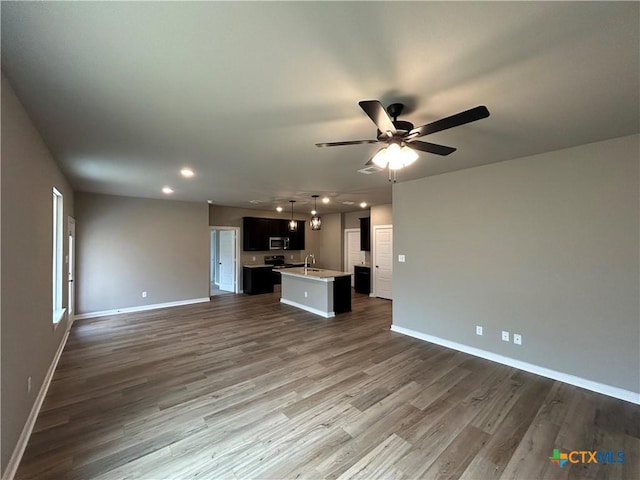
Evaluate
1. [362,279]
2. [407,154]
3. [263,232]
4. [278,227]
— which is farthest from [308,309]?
[407,154]

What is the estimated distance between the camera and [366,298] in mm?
7527

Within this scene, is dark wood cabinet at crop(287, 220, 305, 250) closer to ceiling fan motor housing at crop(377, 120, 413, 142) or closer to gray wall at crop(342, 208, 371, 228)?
gray wall at crop(342, 208, 371, 228)

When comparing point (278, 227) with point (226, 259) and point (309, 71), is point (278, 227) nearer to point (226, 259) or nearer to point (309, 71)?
point (226, 259)

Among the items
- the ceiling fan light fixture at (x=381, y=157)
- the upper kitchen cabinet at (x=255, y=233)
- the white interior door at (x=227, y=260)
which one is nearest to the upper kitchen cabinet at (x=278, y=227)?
the upper kitchen cabinet at (x=255, y=233)

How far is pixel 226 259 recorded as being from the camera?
29.1 feet

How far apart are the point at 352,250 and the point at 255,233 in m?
3.14

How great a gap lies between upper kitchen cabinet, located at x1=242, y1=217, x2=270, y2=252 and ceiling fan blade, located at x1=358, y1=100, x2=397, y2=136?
22.4ft

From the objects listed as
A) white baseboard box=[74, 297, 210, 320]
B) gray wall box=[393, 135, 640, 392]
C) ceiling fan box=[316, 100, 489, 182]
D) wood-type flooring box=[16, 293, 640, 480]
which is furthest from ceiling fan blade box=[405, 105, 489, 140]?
white baseboard box=[74, 297, 210, 320]

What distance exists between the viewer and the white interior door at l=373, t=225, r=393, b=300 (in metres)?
7.41

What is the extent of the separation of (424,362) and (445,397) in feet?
2.61

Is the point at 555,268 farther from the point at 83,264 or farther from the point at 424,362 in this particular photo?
the point at 83,264

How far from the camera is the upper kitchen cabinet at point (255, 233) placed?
8.33 m

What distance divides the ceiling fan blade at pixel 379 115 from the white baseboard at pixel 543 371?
327 centimetres

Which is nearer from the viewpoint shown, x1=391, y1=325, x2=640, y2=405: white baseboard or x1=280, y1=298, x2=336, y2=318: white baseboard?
x1=391, y1=325, x2=640, y2=405: white baseboard
